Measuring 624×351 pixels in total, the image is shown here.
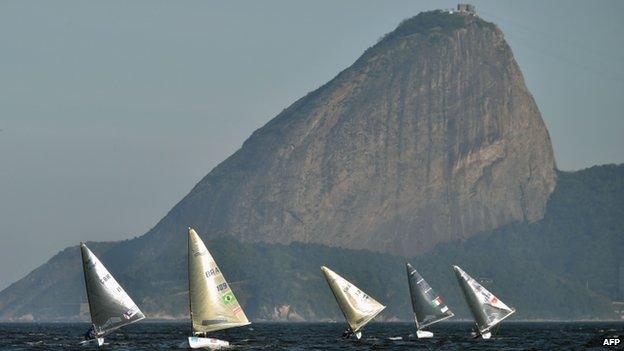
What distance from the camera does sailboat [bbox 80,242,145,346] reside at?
430 feet

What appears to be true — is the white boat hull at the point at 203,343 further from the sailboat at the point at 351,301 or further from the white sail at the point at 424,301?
the white sail at the point at 424,301

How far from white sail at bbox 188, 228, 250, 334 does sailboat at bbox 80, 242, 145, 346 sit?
25.3ft

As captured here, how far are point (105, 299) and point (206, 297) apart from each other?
1161cm

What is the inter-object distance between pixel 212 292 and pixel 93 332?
53.6 ft

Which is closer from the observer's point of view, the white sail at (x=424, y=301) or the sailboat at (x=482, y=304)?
the sailboat at (x=482, y=304)

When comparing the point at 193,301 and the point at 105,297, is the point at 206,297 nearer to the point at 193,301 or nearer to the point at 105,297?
the point at 193,301

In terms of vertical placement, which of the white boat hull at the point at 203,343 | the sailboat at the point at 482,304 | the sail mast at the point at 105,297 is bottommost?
the white boat hull at the point at 203,343

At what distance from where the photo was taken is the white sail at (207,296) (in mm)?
124062

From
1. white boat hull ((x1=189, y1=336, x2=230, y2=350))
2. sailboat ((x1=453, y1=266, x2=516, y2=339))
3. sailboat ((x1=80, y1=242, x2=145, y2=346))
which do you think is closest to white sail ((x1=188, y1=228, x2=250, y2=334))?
white boat hull ((x1=189, y1=336, x2=230, y2=350))

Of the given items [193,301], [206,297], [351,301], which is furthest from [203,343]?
[351,301]

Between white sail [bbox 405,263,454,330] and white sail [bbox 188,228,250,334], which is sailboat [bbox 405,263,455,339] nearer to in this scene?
white sail [bbox 405,263,454,330]

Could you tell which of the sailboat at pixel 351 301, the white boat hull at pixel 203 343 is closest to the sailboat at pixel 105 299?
the white boat hull at pixel 203 343

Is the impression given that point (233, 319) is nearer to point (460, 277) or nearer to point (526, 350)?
point (526, 350)

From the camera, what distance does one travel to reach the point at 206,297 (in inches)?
4943
